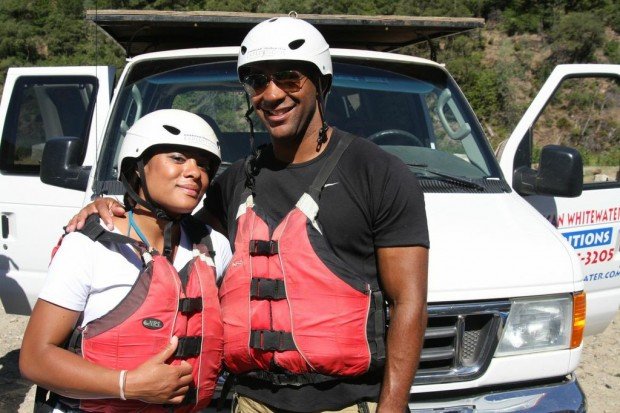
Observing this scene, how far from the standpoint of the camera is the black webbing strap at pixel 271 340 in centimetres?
224

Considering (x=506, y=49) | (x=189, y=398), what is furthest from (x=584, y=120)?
(x=189, y=398)

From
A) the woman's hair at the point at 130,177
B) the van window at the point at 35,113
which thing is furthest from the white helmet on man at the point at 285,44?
the van window at the point at 35,113

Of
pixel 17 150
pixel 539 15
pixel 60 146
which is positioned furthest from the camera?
pixel 539 15

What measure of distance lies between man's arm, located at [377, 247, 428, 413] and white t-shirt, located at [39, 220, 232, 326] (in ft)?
2.54

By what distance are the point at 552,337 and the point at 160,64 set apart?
2.52 meters

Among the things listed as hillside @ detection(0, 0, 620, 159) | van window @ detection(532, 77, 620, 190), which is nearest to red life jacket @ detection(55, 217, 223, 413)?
hillside @ detection(0, 0, 620, 159)

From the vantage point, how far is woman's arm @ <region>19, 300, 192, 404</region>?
2152 millimetres

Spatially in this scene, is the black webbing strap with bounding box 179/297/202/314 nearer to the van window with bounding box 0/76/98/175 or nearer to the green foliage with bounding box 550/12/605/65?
the van window with bounding box 0/76/98/175

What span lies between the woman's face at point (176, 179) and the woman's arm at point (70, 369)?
1.47ft

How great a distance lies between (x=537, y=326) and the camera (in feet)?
10.4

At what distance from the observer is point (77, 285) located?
7.16ft

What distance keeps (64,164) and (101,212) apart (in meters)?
1.60

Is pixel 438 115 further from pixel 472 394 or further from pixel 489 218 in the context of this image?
pixel 472 394

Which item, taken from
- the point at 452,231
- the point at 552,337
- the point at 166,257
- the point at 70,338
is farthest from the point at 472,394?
the point at 70,338
